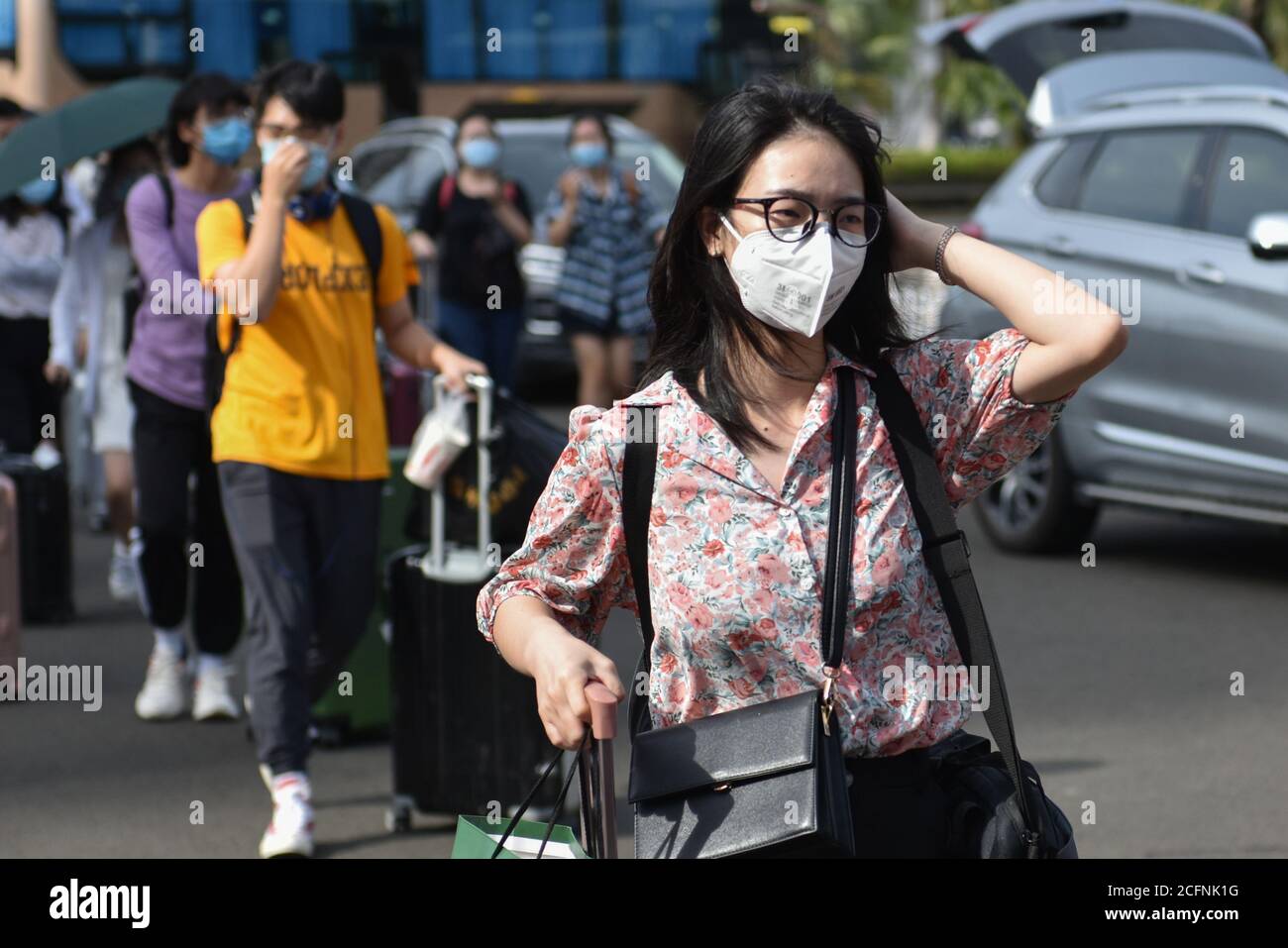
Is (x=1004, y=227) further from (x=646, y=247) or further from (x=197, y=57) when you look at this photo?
(x=197, y=57)

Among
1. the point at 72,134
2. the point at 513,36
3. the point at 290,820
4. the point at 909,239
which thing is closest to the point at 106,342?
the point at 72,134

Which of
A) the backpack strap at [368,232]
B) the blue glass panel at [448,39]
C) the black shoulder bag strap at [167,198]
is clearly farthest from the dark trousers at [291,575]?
the blue glass panel at [448,39]

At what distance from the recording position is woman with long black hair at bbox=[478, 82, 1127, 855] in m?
2.54

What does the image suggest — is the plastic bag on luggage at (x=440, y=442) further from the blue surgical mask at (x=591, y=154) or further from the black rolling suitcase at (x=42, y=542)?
the blue surgical mask at (x=591, y=154)

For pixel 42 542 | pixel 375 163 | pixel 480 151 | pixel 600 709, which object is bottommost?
pixel 42 542

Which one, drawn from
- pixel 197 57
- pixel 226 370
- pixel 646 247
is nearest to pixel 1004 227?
pixel 646 247

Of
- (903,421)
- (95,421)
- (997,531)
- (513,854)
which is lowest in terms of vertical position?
(997,531)

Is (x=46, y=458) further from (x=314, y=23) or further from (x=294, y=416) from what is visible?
(x=314, y=23)

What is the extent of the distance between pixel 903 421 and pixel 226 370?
310 centimetres

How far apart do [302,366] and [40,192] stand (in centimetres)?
428

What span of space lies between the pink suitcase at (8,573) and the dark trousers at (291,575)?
7.71 ft

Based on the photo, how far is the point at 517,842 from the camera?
2.42 meters

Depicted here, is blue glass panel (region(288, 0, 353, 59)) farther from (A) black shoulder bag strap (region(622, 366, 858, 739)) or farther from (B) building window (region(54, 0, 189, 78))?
(A) black shoulder bag strap (region(622, 366, 858, 739))
